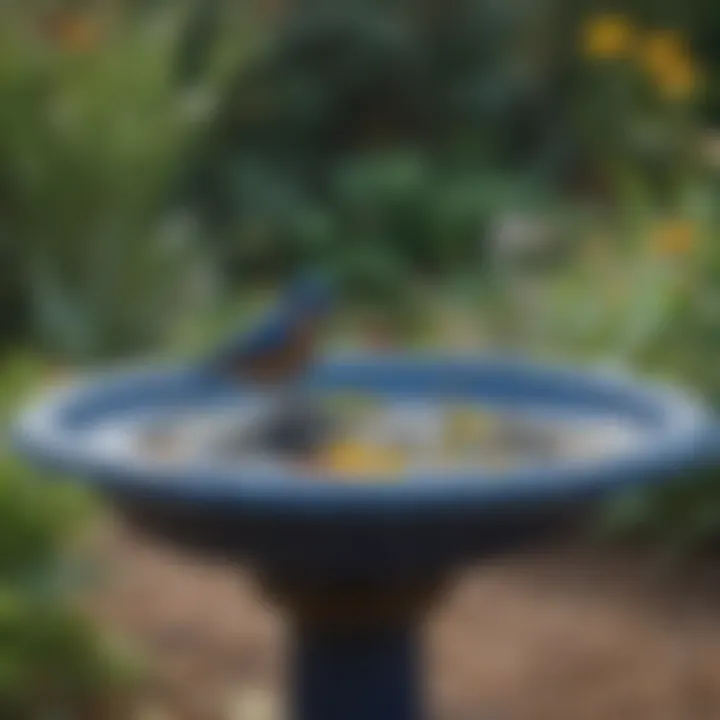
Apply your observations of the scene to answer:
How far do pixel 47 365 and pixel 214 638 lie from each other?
133cm

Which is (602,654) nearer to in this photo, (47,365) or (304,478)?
(304,478)

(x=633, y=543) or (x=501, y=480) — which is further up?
(x=633, y=543)

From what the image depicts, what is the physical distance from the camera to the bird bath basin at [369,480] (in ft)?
4.66

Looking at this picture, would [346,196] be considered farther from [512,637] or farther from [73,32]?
Result: [512,637]

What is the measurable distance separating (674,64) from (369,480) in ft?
7.92

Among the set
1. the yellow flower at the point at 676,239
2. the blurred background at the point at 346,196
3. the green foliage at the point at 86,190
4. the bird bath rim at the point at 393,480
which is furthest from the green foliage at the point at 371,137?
the bird bath rim at the point at 393,480

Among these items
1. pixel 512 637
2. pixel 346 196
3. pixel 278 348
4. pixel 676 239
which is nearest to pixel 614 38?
pixel 676 239

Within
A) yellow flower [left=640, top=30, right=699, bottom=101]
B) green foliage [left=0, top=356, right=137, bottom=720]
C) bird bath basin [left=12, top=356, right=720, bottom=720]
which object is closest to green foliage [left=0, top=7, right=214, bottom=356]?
yellow flower [left=640, top=30, right=699, bottom=101]

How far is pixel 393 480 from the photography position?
142 cm

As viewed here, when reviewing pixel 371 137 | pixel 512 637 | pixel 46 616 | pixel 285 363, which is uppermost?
pixel 371 137

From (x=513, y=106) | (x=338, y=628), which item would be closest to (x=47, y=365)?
(x=338, y=628)

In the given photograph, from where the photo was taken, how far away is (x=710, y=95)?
3080 millimetres

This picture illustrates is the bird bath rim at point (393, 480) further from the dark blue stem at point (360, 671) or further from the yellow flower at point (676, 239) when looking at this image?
the yellow flower at point (676, 239)

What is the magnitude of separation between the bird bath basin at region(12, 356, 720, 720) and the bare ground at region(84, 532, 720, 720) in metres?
0.39
